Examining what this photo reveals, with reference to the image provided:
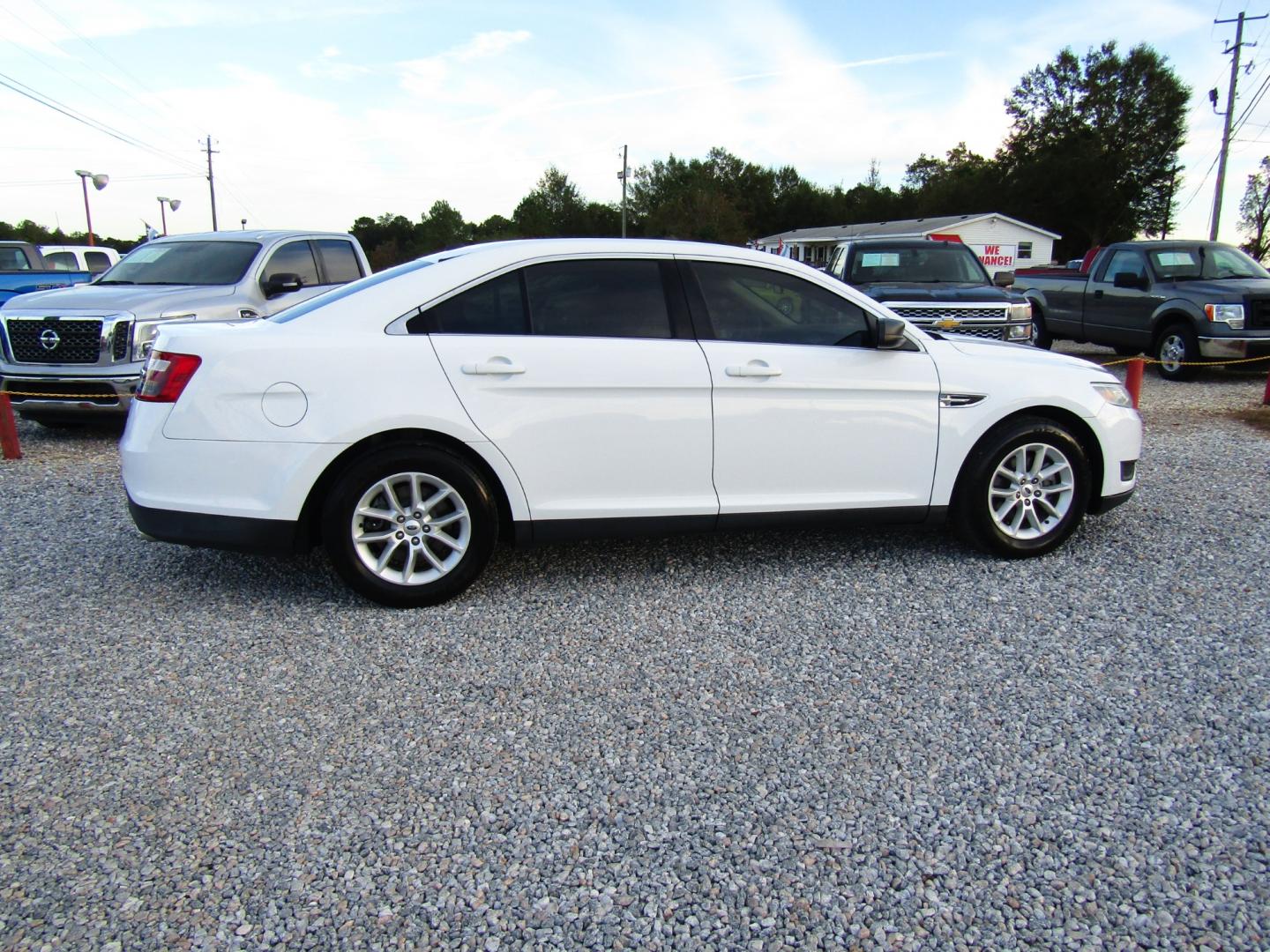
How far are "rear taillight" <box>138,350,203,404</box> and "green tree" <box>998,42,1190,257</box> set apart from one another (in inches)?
2664

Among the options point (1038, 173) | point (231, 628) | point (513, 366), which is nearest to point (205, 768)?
point (231, 628)

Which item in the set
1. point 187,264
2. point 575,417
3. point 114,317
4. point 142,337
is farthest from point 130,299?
point 575,417

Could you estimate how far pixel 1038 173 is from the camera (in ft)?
208

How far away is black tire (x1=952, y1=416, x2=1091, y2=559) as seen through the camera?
5.01 meters

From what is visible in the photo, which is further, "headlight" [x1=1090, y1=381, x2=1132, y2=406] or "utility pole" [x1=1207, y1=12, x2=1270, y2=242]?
"utility pole" [x1=1207, y1=12, x2=1270, y2=242]

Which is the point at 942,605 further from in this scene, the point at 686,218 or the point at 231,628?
the point at 686,218

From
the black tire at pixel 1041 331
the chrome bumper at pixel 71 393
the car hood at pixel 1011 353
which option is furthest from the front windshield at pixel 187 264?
the black tire at pixel 1041 331

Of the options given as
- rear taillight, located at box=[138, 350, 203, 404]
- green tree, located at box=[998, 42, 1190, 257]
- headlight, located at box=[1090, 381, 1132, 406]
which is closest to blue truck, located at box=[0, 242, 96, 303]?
rear taillight, located at box=[138, 350, 203, 404]

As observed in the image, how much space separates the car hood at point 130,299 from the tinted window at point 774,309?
5876 mm

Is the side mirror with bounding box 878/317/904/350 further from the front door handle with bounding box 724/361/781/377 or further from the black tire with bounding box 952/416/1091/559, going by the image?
the black tire with bounding box 952/416/1091/559

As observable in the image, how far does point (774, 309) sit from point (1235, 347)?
10.1m

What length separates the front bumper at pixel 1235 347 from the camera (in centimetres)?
1208

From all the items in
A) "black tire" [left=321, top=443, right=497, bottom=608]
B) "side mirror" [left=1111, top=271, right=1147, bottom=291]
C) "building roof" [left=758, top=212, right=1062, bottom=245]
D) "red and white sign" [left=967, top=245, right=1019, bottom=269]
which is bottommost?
"black tire" [left=321, top=443, right=497, bottom=608]

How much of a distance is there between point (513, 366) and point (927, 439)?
216 cm
